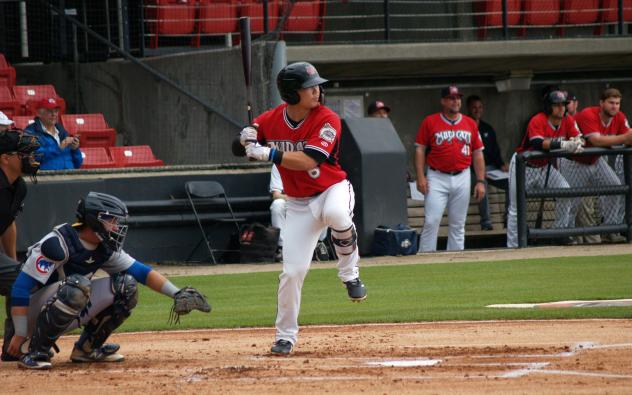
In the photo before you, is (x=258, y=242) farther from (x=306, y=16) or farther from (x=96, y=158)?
(x=306, y=16)

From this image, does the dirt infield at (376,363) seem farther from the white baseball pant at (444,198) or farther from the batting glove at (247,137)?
the white baseball pant at (444,198)

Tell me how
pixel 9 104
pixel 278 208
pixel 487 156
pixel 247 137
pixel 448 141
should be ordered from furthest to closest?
1. pixel 487 156
2. pixel 9 104
3. pixel 448 141
4. pixel 278 208
5. pixel 247 137

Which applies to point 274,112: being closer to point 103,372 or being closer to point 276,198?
point 103,372

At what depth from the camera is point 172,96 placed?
15602 millimetres

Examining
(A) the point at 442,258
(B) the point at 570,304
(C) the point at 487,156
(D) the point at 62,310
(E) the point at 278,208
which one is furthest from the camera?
(C) the point at 487,156

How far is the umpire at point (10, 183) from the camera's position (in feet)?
23.8

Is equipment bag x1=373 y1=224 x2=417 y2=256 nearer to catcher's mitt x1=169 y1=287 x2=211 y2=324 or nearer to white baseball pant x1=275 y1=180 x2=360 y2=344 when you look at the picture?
white baseball pant x1=275 y1=180 x2=360 y2=344

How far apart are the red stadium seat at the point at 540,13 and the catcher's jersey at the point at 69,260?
40.7 ft

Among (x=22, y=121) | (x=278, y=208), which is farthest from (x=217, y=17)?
(x=278, y=208)

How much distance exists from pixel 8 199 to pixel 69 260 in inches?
40.4

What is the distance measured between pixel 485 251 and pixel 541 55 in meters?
4.60

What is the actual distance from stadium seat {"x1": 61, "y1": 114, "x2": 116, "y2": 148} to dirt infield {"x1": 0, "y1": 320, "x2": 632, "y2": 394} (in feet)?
22.0

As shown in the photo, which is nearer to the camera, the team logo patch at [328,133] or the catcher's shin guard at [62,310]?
the catcher's shin guard at [62,310]

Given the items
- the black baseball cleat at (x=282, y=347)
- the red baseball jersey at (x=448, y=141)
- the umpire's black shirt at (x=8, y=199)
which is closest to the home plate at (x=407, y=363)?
the black baseball cleat at (x=282, y=347)
